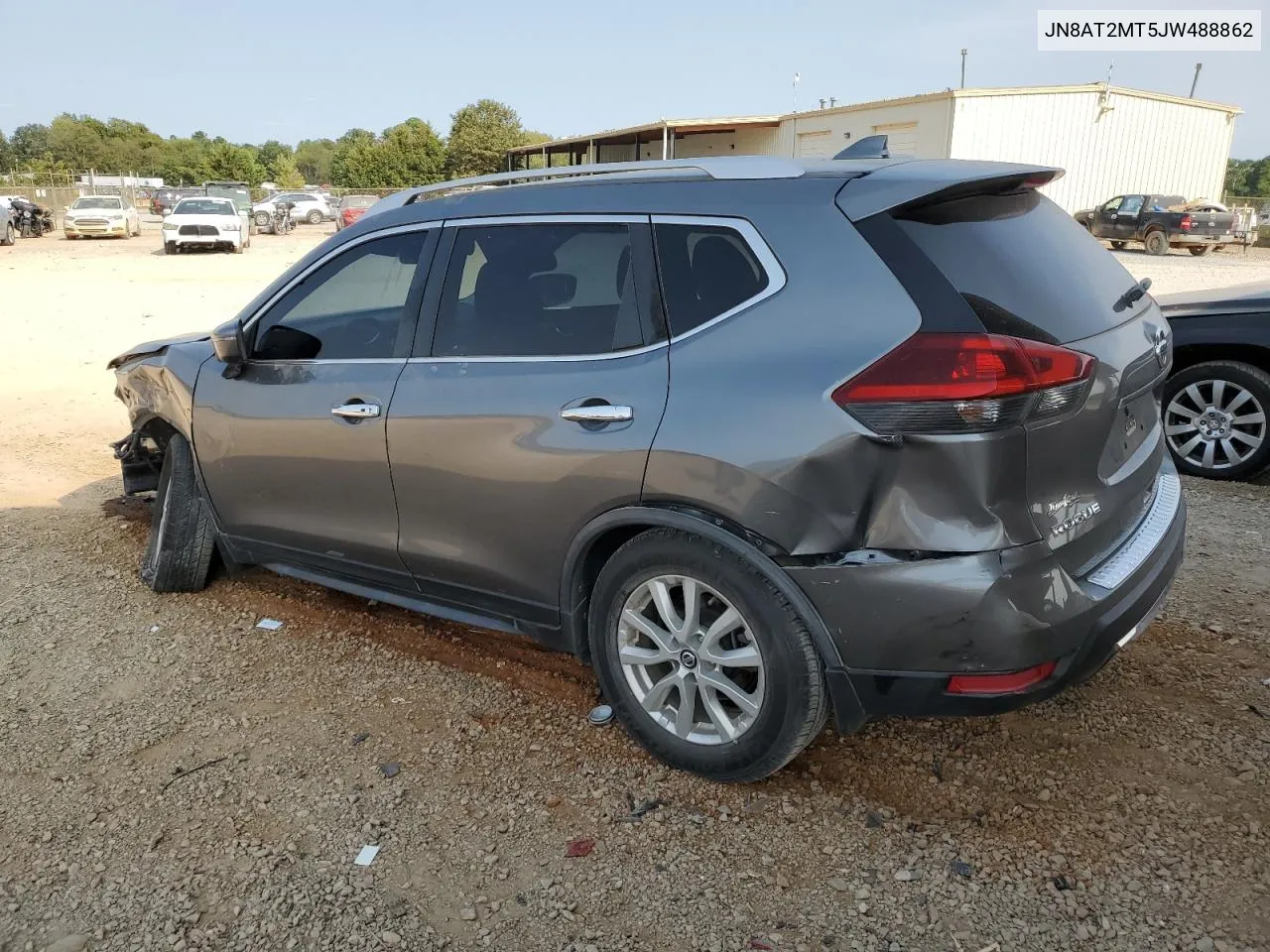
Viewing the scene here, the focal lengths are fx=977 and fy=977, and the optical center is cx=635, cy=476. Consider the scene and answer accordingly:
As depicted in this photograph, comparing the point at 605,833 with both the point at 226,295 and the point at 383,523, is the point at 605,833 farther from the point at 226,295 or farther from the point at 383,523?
the point at 226,295

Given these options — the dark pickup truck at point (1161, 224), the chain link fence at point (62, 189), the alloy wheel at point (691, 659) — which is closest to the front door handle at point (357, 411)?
the alloy wheel at point (691, 659)

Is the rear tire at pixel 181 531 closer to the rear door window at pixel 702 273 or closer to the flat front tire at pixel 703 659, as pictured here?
the flat front tire at pixel 703 659

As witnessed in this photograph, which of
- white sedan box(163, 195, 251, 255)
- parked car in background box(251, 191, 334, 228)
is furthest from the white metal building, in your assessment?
parked car in background box(251, 191, 334, 228)

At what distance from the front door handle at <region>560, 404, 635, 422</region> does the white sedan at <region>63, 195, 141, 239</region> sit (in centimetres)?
3577

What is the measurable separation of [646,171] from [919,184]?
0.88 m

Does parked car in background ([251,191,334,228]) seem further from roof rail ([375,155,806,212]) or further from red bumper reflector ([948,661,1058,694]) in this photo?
red bumper reflector ([948,661,1058,694])

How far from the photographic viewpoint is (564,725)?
337 cm

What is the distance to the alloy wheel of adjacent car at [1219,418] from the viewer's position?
576cm

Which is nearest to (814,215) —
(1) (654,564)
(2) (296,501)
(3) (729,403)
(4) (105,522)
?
(3) (729,403)

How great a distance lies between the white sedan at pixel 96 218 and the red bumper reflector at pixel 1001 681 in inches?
1449

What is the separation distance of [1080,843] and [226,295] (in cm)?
1675

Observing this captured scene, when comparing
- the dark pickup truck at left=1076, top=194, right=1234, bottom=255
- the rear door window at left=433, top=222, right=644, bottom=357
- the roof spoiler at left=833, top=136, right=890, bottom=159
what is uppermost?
the dark pickup truck at left=1076, top=194, right=1234, bottom=255

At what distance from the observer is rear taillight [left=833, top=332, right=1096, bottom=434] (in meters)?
2.36

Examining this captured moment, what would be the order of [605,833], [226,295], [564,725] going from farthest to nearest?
[226,295], [564,725], [605,833]
